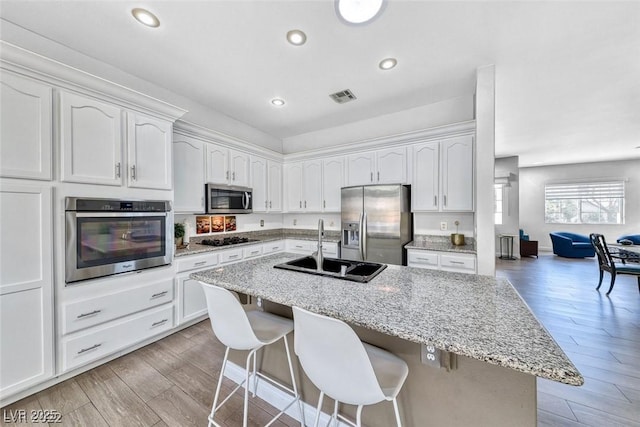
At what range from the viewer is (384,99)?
3148 millimetres

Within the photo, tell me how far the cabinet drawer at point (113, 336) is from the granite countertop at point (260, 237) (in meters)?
0.64

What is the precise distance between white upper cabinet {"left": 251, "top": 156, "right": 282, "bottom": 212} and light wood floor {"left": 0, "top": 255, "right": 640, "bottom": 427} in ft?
6.70

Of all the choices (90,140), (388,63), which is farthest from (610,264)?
(90,140)

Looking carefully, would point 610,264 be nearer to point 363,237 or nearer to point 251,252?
point 363,237

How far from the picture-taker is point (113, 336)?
6.99ft

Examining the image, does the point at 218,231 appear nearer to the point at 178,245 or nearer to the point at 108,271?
the point at 178,245

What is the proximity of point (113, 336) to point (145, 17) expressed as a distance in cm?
267

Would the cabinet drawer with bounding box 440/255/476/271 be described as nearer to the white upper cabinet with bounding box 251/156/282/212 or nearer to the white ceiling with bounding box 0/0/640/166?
the white ceiling with bounding box 0/0/640/166

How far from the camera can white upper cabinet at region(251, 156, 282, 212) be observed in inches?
157

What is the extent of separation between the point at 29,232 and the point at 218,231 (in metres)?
2.05

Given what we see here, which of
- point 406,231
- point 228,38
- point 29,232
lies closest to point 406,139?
point 406,231

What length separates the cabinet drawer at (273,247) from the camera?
3.84 m

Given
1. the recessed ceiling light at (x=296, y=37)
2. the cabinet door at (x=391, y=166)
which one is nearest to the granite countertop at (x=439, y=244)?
the cabinet door at (x=391, y=166)

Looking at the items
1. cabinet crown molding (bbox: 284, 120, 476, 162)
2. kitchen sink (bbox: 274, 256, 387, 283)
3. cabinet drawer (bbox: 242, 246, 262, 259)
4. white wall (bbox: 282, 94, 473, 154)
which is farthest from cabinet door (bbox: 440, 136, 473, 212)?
cabinet drawer (bbox: 242, 246, 262, 259)
